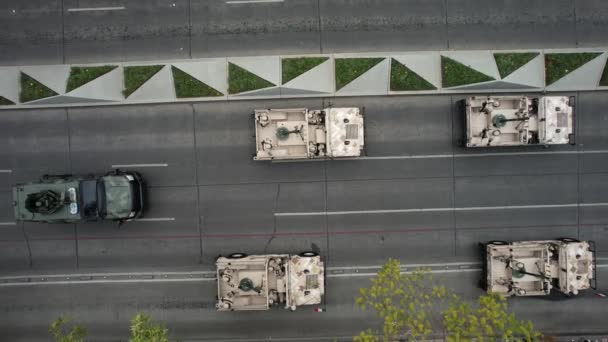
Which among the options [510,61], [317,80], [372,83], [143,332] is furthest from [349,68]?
[143,332]

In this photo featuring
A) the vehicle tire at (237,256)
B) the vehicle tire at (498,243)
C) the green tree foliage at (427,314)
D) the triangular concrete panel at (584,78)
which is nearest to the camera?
the green tree foliage at (427,314)

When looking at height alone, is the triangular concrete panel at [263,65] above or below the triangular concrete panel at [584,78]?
above

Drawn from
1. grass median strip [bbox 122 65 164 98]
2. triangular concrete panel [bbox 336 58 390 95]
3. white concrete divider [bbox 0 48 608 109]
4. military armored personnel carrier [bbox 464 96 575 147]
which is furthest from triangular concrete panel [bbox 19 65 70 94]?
military armored personnel carrier [bbox 464 96 575 147]

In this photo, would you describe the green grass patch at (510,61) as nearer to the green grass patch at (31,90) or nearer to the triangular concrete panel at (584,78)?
the triangular concrete panel at (584,78)

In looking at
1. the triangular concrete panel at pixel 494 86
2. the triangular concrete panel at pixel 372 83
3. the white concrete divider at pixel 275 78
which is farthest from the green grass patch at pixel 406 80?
the triangular concrete panel at pixel 494 86

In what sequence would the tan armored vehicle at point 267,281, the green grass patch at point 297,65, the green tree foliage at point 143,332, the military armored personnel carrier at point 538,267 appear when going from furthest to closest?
the green grass patch at point 297,65
the military armored personnel carrier at point 538,267
the tan armored vehicle at point 267,281
the green tree foliage at point 143,332

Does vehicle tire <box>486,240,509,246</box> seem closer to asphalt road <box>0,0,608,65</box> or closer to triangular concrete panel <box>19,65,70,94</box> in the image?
asphalt road <box>0,0,608,65</box>
